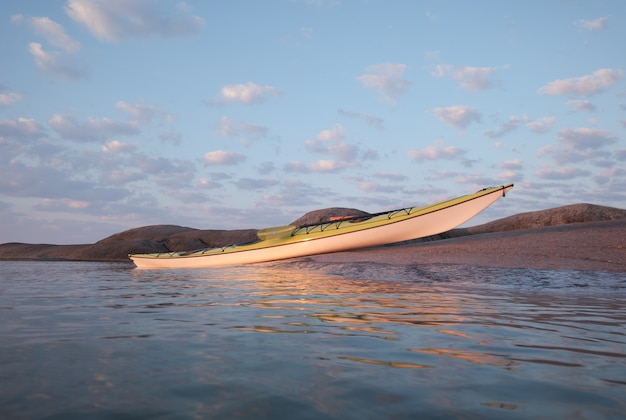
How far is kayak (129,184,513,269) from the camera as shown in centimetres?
1367

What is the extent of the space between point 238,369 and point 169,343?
903mm

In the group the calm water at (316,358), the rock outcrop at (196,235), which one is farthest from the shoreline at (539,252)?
the rock outcrop at (196,235)

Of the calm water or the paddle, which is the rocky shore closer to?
the paddle

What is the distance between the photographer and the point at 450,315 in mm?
4348

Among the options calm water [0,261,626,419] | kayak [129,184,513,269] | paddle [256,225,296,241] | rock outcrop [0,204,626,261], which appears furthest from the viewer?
rock outcrop [0,204,626,261]

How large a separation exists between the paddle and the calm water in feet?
31.8

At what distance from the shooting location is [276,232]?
15.6m

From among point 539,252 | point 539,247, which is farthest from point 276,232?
point 539,252

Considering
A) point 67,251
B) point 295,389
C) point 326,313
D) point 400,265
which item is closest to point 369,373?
point 295,389

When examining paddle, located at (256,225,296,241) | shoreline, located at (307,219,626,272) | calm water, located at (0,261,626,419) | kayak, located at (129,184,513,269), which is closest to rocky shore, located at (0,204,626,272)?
shoreline, located at (307,219,626,272)

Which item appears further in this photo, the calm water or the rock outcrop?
the rock outcrop

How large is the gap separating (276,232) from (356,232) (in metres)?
2.80

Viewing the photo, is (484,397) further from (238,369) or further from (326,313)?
(326,313)

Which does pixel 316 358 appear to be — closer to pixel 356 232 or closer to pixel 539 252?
pixel 539 252
